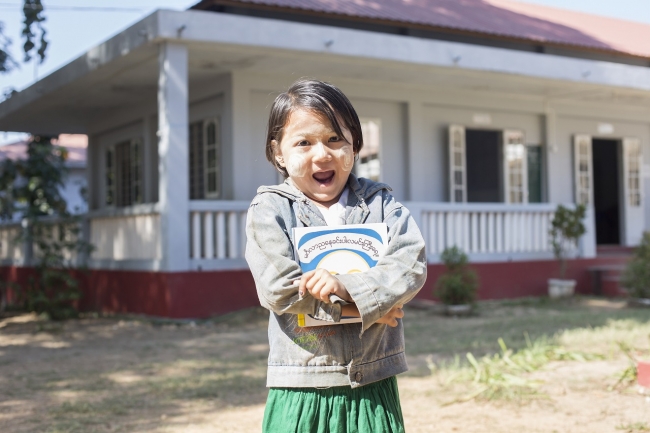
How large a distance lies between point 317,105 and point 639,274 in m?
9.13

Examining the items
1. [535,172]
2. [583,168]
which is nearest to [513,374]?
[535,172]

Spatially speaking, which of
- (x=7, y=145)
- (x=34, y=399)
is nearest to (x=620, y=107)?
(x=34, y=399)

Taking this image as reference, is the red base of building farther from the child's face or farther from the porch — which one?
the child's face

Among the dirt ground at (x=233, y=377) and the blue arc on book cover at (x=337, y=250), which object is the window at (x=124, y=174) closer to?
the dirt ground at (x=233, y=377)

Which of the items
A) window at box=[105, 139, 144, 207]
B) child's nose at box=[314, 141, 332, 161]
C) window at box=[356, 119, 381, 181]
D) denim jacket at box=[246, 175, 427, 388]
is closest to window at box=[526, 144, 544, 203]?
window at box=[356, 119, 381, 181]

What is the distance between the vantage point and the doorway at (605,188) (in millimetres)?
15734

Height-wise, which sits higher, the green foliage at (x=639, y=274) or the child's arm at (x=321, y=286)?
the child's arm at (x=321, y=286)

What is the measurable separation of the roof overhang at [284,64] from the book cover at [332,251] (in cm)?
695

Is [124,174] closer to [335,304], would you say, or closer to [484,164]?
[484,164]

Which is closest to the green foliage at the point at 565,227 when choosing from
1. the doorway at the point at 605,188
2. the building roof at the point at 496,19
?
the building roof at the point at 496,19

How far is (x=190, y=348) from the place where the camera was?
708 centimetres

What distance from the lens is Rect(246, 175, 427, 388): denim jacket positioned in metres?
1.91

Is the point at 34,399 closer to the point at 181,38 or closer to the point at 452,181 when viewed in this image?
the point at 181,38

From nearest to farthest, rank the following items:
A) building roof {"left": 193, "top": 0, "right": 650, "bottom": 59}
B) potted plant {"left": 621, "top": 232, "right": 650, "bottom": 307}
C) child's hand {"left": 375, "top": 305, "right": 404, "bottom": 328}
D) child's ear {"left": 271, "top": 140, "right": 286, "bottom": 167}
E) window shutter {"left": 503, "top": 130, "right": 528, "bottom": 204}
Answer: child's hand {"left": 375, "top": 305, "right": 404, "bottom": 328} → child's ear {"left": 271, "top": 140, "right": 286, "bottom": 167} → potted plant {"left": 621, "top": 232, "right": 650, "bottom": 307} → building roof {"left": 193, "top": 0, "right": 650, "bottom": 59} → window shutter {"left": 503, "top": 130, "right": 528, "bottom": 204}
